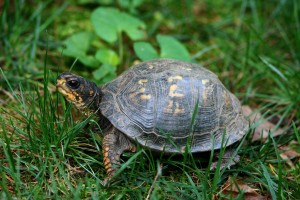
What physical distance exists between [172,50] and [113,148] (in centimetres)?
161

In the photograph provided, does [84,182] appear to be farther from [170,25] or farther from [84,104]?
[170,25]

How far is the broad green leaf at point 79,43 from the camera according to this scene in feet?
13.6

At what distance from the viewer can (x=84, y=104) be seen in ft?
10.0

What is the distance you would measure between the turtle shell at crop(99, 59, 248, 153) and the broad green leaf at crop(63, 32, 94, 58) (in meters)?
1.18

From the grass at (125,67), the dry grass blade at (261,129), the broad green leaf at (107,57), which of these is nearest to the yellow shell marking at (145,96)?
the grass at (125,67)

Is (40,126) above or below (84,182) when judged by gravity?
Answer: above

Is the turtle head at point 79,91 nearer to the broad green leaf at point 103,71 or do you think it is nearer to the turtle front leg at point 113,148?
the turtle front leg at point 113,148

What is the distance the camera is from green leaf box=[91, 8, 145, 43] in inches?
166

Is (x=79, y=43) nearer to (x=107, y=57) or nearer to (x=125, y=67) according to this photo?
(x=107, y=57)

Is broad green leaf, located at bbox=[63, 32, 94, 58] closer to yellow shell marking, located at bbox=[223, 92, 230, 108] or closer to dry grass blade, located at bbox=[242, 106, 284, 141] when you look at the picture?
yellow shell marking, located at bbox=[223, 92, 230, 108]

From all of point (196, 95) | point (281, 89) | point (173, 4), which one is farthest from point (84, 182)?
point (173, 4)

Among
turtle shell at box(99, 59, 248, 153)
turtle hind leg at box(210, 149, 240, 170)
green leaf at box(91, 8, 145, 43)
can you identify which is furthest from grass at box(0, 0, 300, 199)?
green leaf at box(91, 8, 145, 43)

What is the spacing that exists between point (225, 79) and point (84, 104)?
74.2 inches

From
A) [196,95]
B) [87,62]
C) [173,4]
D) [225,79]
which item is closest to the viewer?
[196,95]
